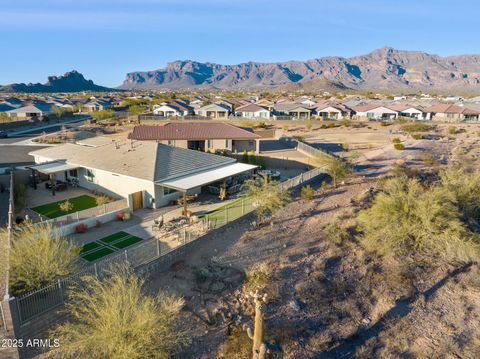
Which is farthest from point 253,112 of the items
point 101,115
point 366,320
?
point 366,320

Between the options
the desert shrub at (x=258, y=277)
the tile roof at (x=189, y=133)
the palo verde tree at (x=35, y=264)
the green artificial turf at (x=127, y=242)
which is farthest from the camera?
the tile roof at (x=189, y=133)

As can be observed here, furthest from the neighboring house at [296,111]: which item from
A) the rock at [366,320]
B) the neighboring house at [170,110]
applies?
the rock at [366,320]

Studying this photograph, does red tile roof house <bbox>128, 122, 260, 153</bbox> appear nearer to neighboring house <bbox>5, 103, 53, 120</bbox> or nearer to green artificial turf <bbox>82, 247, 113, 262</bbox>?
green artificial turf <bbox>82, 247, 113, 262</bbox>

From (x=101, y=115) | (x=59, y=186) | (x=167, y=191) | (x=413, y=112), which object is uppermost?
(x=413, y=112)

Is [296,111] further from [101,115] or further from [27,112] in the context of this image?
[27,112]

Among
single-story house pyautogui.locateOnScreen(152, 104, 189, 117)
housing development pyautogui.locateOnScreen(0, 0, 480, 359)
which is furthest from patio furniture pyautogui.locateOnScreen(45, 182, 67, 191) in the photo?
single-story house pyautogui.locateOnScreen(152, 104, 189, 117)

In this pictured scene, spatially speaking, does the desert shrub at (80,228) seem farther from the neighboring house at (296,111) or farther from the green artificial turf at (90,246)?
the neighboring house at (296,111)

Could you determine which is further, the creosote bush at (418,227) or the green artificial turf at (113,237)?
the green artificial turf at (113,237)
